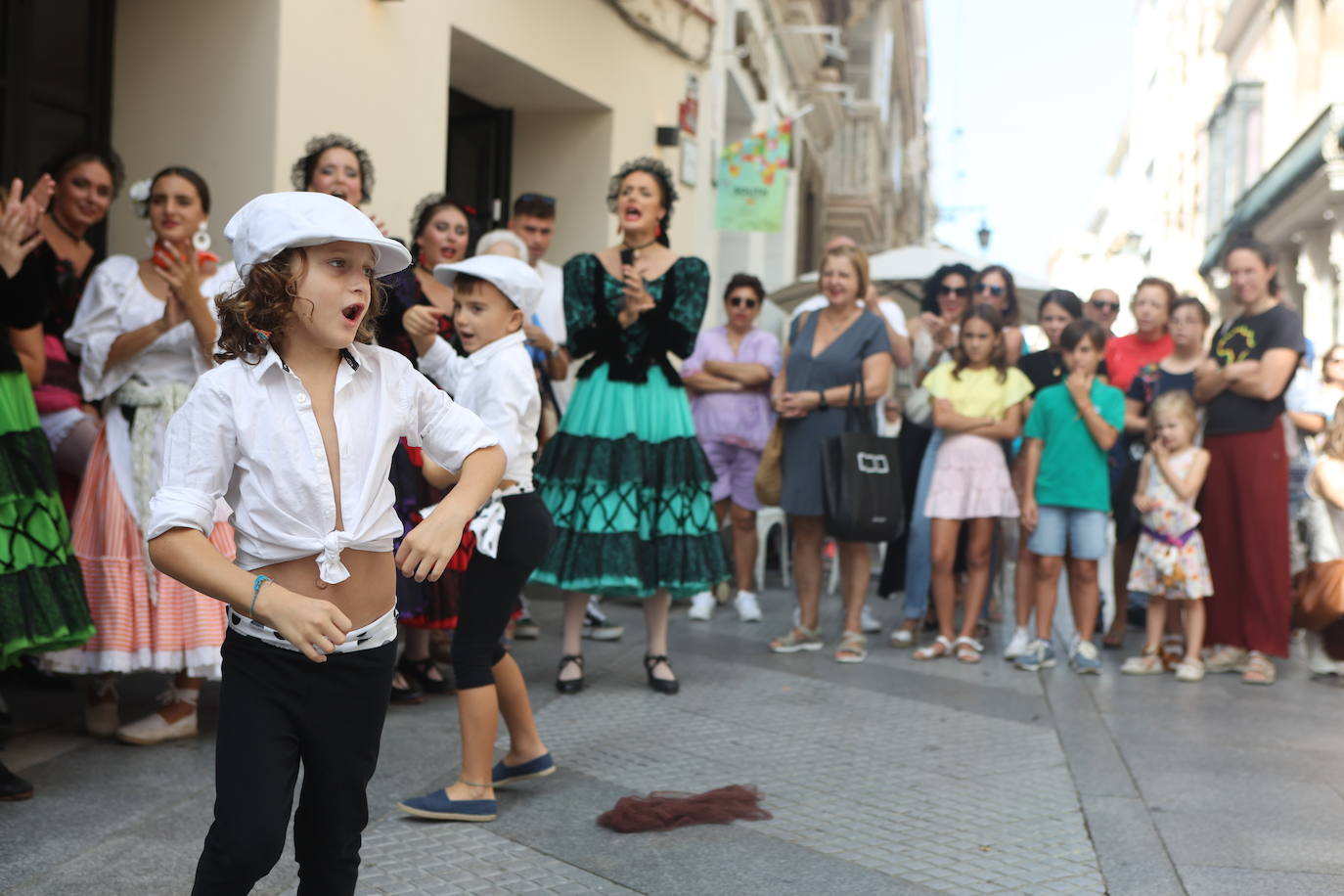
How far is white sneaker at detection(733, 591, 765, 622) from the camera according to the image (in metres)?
8.27

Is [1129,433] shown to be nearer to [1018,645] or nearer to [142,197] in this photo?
[1018,645]

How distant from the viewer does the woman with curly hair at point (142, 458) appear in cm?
461

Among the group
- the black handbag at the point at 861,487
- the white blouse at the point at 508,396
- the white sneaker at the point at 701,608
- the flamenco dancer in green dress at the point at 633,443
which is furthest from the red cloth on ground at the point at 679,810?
the white sneaker at the point at 701,608

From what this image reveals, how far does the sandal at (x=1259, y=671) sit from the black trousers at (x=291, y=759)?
5.57m

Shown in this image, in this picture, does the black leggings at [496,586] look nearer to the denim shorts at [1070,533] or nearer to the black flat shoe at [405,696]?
the black flat shoe at [405,696]

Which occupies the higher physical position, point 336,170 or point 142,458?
point 336,170

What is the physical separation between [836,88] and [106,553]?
637 inches

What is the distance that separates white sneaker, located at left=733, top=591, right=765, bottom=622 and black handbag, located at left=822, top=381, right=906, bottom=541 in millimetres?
1368

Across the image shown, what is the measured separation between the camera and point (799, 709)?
229 inches

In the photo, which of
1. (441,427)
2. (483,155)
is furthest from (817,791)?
(483,155)

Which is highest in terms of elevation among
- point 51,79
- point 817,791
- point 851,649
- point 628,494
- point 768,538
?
point 51,79

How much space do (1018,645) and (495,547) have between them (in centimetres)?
397

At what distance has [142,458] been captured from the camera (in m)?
4.79

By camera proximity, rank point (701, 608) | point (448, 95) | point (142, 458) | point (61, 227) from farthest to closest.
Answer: point (448, 95) < point (701, 608) < point (61, 227) < point (142, 458)
